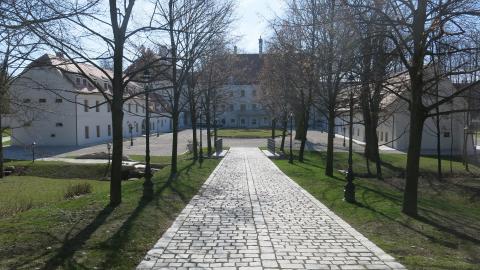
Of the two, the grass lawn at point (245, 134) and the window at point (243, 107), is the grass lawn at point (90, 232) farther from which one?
the window at point (243, 107)

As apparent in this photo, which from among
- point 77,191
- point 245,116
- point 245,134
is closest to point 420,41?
point 77,191

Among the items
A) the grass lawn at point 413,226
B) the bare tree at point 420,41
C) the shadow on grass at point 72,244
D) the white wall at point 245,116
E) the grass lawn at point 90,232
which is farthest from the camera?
the white wall at point 245,116

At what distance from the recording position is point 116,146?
1127cm

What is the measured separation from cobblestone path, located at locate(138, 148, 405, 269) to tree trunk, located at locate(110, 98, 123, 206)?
1.82 meters

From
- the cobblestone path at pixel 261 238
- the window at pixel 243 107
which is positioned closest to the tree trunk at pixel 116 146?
the cobblestone path at pixel 261 238

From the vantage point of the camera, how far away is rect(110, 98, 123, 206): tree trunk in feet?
36.3

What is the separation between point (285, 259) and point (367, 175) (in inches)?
793

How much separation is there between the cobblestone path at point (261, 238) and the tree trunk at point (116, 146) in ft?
Answer: 5.97

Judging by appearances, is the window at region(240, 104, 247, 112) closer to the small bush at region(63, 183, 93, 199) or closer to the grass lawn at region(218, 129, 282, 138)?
the grass lawn at region(218, 129, 282, 138)

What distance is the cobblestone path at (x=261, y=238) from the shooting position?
22.5 ft

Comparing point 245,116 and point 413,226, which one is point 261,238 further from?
point 245,116

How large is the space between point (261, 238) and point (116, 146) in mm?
4616

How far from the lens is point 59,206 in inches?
471

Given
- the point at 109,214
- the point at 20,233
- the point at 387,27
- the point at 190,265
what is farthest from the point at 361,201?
the point at 20,233
